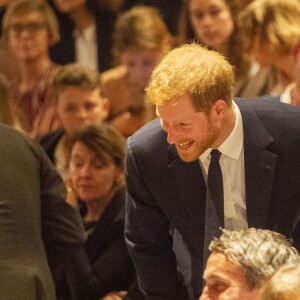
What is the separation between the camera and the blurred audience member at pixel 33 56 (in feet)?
15.6

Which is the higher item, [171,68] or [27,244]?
[171,68]

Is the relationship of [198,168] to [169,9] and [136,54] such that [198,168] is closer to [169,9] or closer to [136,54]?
[136,54]

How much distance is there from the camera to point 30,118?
481 centimetres

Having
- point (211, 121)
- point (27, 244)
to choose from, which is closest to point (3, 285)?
point (27, 244)

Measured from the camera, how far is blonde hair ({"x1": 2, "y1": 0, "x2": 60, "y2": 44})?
15.6 feet

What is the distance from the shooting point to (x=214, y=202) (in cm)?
290

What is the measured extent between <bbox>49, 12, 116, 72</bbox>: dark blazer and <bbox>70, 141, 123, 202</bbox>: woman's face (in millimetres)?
1256

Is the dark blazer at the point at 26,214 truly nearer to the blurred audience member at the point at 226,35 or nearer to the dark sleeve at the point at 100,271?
the dark sleeve at the point at 100,271

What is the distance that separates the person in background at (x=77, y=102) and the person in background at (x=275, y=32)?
29.1 inches

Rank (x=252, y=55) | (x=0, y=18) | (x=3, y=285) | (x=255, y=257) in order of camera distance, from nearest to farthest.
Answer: (x=255, y=257) < (x=3, y=285) < (x=252, y=55) < (x=0, y=18)

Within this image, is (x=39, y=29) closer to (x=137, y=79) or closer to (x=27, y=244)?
(x=137, y=79)

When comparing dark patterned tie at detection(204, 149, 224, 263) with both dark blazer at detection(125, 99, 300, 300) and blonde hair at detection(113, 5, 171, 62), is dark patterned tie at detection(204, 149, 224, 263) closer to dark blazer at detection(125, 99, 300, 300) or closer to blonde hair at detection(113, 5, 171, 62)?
dark blazer at detection(125, 99, 300, 300)

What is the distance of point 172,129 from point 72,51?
2.41 meters

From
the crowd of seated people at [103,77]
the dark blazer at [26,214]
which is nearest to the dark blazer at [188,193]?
the dark blazer at [26,214]
